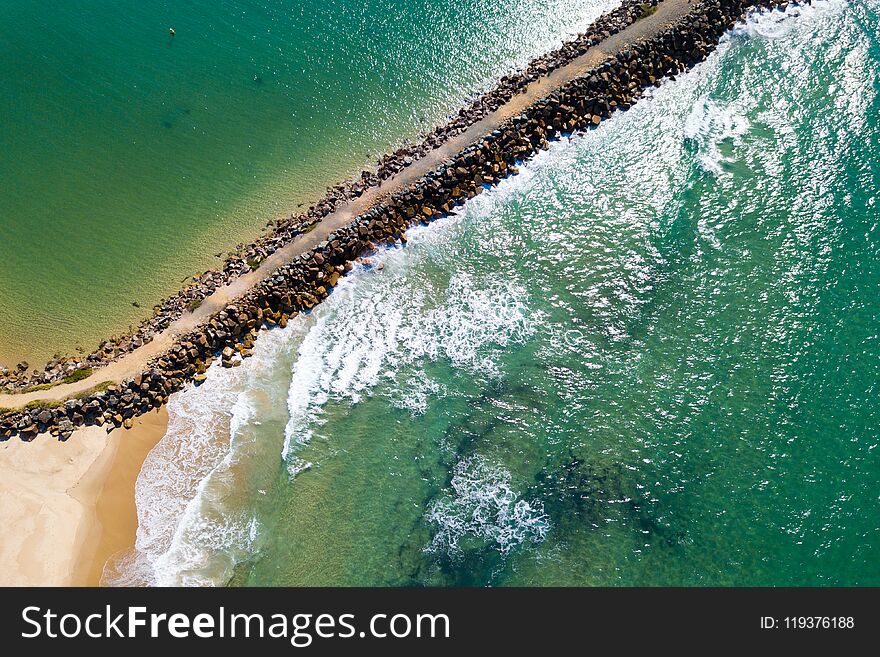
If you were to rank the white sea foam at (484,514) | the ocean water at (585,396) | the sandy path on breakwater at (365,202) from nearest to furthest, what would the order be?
the ocean water at (585,396), the white sea foam at (484,514), the sandy path on breakwater at (365,202)

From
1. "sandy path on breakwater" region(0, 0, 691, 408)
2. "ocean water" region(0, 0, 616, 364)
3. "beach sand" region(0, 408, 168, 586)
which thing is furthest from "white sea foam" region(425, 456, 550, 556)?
"ocean water" region(0, 0, 616, 364)

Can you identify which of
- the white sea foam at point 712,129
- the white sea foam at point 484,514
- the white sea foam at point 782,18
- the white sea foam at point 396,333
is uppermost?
the white sea foam at point 782,18

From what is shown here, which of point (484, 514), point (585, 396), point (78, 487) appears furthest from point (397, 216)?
point (78, 487)

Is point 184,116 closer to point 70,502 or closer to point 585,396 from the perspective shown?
point 70,502

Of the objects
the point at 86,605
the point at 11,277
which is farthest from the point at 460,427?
the point at 11,277

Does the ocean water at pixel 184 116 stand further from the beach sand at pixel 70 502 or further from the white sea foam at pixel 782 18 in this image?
the white sea foam at pixel 782 18

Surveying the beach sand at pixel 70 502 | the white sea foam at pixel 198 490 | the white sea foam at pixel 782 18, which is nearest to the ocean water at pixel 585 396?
the white sea foam at pixel 198 490
